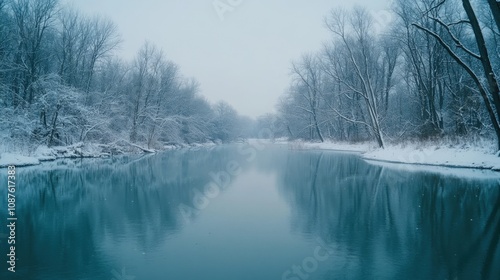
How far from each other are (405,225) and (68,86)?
3075cm

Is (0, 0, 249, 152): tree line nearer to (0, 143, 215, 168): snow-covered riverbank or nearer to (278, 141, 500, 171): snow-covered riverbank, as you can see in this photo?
(0, 143, 215, 168): snow-covered riverbank

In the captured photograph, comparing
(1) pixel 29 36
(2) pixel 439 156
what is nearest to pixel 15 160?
(1) pixel 29 36

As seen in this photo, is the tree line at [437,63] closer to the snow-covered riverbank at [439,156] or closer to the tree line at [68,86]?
the snow-covered riverbank at [439,156]

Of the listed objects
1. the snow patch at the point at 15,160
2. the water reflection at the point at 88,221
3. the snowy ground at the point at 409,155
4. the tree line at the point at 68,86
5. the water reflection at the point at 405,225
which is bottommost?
the water reflection at the point at 88,221

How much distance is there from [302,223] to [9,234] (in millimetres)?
6580

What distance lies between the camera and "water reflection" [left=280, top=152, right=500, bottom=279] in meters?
4.76

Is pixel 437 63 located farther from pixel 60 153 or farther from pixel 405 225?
pixel 60 153

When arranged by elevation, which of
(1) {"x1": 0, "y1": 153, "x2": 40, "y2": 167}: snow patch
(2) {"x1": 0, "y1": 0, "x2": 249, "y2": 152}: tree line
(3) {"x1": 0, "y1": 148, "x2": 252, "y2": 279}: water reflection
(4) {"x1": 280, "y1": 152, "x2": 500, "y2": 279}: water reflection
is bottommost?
(3) {"x1": 0, "y1": 148, "x2": 252, "y2": 279}: water reflection

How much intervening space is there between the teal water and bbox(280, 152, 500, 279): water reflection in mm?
27

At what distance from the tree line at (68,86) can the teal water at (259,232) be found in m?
16.0

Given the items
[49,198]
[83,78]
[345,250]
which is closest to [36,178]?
[49,198]

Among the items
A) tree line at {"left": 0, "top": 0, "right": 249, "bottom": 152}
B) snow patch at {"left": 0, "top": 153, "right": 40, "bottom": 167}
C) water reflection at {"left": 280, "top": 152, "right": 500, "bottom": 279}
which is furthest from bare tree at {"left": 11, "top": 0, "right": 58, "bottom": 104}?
water reflection at {"left": 280, "top": 152, "right": 500, "bottom": 279}

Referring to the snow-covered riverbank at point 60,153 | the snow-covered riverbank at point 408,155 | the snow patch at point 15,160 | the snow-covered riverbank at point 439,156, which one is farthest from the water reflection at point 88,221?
the snow-covered riverbank at point 439,156

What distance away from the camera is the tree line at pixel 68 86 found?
989 inches
